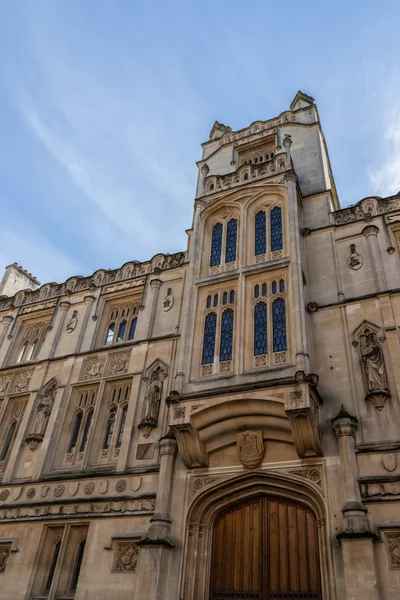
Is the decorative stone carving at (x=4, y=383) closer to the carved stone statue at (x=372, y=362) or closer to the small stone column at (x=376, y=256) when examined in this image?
the carved stone statue at (x=372, y=362)

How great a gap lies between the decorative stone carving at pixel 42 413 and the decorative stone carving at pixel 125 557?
210 inches

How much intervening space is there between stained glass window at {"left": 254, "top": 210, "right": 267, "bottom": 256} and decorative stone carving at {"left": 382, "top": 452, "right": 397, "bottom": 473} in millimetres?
7779

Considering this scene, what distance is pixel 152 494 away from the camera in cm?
1354

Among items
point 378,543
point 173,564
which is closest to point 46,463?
point 173,564

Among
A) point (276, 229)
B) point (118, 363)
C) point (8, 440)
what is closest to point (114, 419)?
point (118, 363)

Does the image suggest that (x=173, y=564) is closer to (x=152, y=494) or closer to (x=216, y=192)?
(x=152, y=494)

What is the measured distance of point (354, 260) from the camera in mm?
15828

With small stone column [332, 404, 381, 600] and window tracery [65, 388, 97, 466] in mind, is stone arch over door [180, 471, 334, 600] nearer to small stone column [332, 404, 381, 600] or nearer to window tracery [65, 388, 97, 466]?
small stone column [332, 404, 381, 600]

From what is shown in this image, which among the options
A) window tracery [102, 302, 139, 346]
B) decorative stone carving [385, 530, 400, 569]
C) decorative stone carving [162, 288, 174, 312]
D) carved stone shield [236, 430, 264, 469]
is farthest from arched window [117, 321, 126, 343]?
decorative stone carving [385, 530, 400, 569]

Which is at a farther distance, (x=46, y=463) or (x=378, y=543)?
(x=46, y=463)

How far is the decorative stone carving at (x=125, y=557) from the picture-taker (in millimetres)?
12867

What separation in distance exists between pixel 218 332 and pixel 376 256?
567 cm

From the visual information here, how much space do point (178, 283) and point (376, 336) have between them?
816 centimetres

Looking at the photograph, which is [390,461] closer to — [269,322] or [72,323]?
[269,322]
